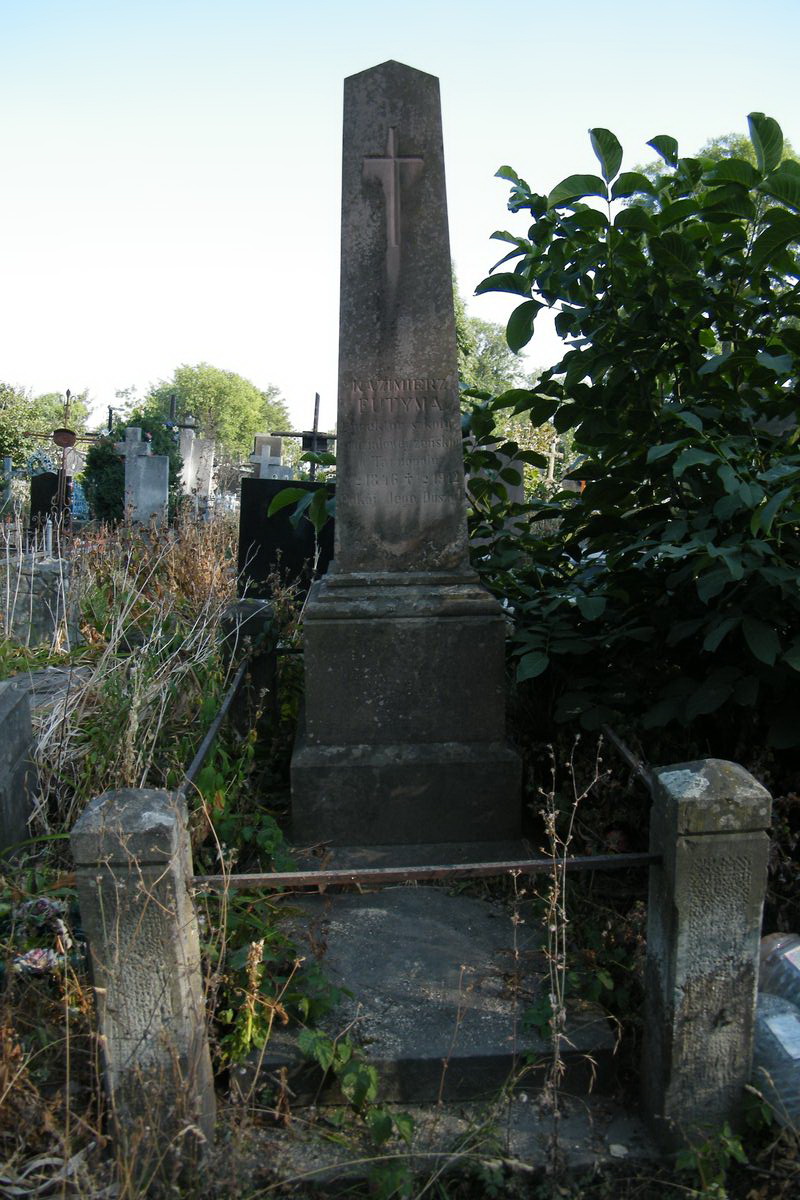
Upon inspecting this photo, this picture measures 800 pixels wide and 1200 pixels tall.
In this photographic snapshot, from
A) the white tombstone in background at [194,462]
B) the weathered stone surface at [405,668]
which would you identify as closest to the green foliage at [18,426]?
the white tombstone in background at [194,462]

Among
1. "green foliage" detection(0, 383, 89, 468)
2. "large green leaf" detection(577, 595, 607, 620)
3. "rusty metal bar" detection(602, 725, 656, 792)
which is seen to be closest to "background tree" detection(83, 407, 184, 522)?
"green foliage" detection(0, 383, 89, 468)

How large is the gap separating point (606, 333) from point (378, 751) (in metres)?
1.84

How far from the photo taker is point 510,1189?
2.13 meters

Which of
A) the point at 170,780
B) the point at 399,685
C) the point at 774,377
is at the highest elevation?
the point at 774,377

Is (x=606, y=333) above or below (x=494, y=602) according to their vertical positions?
above

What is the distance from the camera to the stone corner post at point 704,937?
2148 mm

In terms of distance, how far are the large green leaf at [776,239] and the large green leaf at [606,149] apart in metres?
0.59

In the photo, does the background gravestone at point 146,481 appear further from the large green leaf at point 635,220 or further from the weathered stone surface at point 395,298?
the large green leaf at point 635,220

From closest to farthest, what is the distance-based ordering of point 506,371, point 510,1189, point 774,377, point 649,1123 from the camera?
1. point 510,1189
2. point 649,1123
3. point 774,377
4. point 506,371

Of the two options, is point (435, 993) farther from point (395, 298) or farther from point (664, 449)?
point (395, 298)

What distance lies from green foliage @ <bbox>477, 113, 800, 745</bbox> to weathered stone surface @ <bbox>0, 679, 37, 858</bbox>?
1904 millimetres

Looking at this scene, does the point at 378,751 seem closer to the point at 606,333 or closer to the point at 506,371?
the point at 606,333

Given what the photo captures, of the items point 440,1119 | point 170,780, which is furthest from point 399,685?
point 440,1119

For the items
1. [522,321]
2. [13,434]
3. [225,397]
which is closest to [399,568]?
[522,321]
